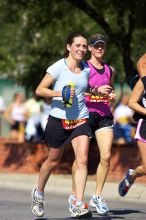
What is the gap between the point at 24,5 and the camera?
15.9 metres

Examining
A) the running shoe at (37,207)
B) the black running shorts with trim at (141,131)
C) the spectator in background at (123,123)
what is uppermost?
the black running shorts with trim at (141,131)

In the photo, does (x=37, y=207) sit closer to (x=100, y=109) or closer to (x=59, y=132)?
(x=59, y=132)

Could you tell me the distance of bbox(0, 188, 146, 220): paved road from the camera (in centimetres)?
943

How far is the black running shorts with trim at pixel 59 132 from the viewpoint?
8953mm

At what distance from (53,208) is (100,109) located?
1.47m

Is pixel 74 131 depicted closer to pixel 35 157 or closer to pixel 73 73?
pixel 73 73

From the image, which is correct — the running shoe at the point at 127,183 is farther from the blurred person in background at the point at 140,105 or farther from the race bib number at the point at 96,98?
the race bib number at the point at 96,98

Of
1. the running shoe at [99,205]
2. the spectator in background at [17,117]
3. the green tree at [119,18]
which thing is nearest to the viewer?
the running shoe at [99,205]

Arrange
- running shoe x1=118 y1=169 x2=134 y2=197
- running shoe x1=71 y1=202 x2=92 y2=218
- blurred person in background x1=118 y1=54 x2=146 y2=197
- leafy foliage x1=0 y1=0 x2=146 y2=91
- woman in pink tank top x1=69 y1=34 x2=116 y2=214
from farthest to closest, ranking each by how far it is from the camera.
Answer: leafy foliage x1=0 y1=0 x2=146 y2=91 < running shoe x1=118 y1=169 x2=134 y2=197 < woman in pink tank top x1=69 y1=34 x2=116 y2=214 < blurred person in background x1=118 y1=54 x2=146 y2=197 < running shoe x1=71 y1=202 x2=92 y2=218

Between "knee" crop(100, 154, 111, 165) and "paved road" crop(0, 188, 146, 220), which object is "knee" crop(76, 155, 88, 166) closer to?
"paved road" crop(0, 188, 146, 220)

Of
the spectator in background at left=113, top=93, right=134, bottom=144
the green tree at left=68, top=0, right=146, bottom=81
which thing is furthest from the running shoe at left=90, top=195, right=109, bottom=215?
the spectator in background at left=113, top=93, right=134, bottom=144

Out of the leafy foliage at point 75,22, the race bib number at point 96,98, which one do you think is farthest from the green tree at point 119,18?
the race bib number at point 96,98

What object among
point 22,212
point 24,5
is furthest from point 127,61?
point 22,212

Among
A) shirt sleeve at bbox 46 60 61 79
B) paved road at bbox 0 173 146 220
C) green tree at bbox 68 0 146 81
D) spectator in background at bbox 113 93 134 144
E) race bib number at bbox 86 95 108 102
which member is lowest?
paved road at bbox 0 173 146 220
